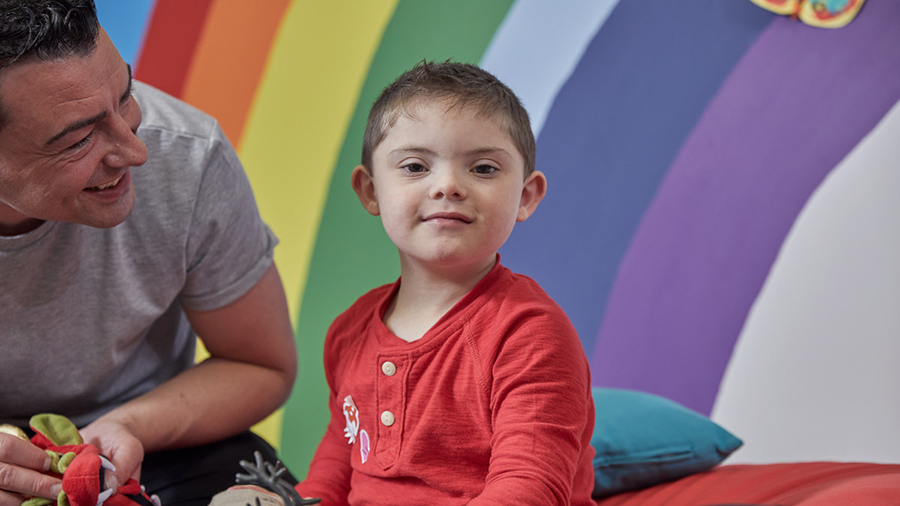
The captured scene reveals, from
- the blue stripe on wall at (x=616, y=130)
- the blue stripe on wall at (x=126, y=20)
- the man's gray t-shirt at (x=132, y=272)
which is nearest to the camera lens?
the man's gray t-shirt at (x=132, y=272)

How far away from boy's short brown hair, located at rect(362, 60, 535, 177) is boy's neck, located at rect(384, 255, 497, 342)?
0.17 m

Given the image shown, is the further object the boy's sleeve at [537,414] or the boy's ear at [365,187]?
the boy's ear at [365,187]

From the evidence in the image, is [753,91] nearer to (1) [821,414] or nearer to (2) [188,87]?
(1) [821,414]

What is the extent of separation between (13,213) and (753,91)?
1.66 m

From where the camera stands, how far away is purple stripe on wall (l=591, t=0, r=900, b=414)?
1.81 metres

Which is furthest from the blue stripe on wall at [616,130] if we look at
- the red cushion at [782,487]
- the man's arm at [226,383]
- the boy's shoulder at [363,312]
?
the boy's shoulder at [363,312]

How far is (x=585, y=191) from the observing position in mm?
2074

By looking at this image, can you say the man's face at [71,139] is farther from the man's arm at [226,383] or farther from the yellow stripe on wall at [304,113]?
the yellow stripe on wall at [304,113]

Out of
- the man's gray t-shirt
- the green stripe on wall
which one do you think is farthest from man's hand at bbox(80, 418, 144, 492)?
the green stripe on wall

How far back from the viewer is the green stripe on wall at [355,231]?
6.88 feet

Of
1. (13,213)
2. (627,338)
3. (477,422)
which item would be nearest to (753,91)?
(627,338)

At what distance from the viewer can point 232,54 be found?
2145 mm

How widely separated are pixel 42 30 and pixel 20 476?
583 mm

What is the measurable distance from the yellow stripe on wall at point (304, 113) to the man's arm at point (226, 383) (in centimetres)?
81
